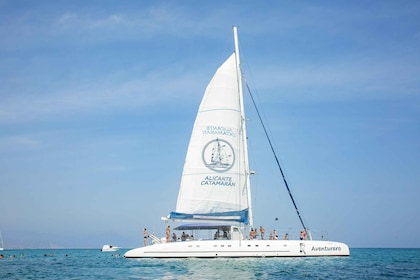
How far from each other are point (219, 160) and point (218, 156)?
0.33 m

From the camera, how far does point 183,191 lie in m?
38.8

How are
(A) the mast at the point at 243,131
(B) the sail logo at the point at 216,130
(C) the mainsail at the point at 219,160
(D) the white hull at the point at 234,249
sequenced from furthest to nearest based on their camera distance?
(B) the sail logo at the point at 216,130, (C) the mainsail at the point at 219,160, (A) the mast at the point at 243,131, (D) the white hull at the point at 234,249

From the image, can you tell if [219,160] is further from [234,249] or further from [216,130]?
[234,249]

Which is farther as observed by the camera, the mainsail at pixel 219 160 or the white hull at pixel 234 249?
the mainsail at pixel 219 160

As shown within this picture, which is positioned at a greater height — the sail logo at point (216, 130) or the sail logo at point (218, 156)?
the sail logo at point (216, 130)

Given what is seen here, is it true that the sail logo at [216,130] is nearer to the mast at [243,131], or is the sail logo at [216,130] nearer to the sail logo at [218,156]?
the sail logo at [218,156]

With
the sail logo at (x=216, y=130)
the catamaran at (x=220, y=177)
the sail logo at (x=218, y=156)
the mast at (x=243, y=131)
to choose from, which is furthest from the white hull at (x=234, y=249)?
the sail logo at (x=216, y=130)

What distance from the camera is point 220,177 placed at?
38.8 meters

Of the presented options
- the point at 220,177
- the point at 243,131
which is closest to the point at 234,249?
the point at 220,177

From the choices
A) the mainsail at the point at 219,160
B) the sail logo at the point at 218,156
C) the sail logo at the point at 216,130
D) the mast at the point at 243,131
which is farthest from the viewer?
the sail logo at the point at 216,130

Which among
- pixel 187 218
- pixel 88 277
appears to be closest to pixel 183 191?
pixel 187 218

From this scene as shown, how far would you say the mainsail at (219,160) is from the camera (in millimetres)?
38406

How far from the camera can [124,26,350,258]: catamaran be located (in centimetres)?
3688

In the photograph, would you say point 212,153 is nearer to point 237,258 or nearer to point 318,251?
point 237,258
